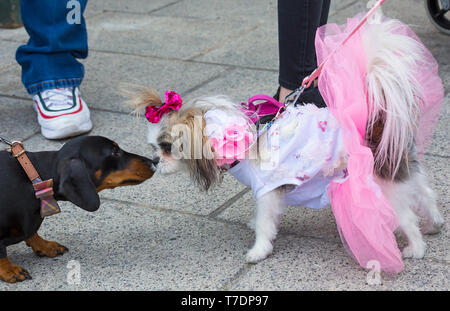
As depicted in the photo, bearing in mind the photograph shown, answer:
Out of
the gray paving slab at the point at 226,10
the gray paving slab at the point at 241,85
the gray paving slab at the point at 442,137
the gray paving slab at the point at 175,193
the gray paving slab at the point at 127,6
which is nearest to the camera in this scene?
the gray paving slab at the point at 175,193

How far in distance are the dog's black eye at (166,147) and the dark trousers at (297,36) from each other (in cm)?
117

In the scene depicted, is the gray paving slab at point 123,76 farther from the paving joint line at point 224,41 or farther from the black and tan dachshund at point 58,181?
the black and tan dachshund at point 58,181

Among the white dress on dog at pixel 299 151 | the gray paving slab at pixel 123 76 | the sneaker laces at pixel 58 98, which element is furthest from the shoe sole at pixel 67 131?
the white dress on dog at pixel 299 151

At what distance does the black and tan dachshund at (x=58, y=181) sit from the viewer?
285 cm

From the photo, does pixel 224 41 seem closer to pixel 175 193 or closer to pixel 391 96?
pixel 175 193

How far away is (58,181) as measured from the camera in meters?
2.96

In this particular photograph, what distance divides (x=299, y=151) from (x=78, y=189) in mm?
1049

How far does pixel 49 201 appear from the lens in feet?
9.41

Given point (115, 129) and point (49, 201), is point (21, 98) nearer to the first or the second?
point (115, 129)

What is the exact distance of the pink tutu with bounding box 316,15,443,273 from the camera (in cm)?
275

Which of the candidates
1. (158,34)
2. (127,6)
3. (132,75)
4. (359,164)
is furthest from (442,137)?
(127,6)

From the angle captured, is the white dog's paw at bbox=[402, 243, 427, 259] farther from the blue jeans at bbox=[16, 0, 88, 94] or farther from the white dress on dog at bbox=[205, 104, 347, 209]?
the blue jeans at bbox=[16, 0, 88, 94]

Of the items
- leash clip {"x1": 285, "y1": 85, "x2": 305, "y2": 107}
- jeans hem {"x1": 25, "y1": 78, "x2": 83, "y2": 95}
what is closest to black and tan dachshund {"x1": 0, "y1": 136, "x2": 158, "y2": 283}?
leash clip {"x1": 285, "y1": 85, "x2": 305, "y2": 107}
